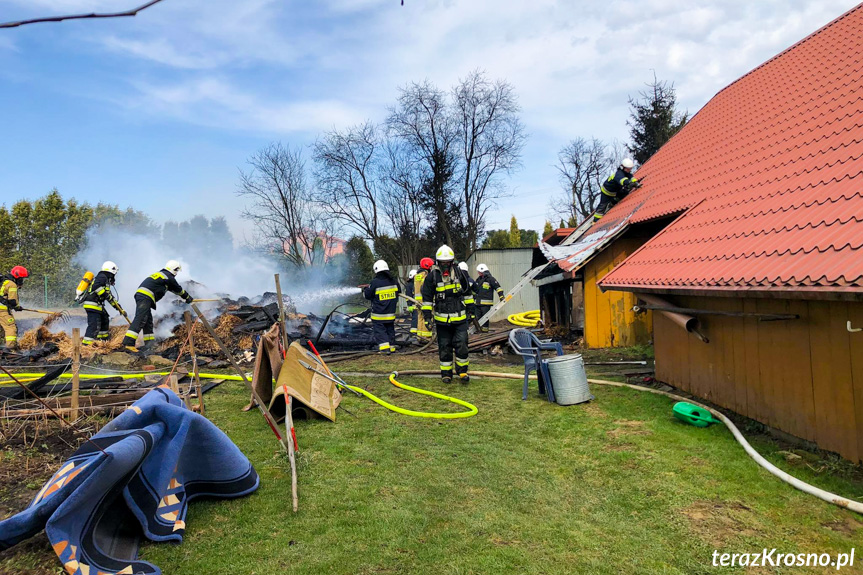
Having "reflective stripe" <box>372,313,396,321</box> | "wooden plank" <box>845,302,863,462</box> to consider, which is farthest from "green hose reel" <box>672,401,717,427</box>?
"reflective stripe" <box>372,313,396,321</box>

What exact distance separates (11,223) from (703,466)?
116ft

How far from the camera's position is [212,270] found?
89.6 ft

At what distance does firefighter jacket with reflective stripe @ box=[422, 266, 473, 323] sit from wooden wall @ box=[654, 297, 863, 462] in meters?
3.13

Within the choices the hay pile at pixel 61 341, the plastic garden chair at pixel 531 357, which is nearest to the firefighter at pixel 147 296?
the hay pile at pixel 61 341

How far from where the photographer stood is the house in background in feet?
13.2

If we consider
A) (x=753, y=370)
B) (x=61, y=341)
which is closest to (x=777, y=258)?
(x=753, y=370)

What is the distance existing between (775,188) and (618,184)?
6.22 meters

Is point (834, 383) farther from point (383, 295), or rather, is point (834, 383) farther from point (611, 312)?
point (383, 295)

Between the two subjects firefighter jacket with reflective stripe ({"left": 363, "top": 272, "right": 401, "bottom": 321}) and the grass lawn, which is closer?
the grass lawn

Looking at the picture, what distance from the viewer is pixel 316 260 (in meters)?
32.1

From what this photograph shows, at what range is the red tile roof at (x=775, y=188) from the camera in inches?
169

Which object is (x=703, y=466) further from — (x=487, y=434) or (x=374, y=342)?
(x=374, y=342)

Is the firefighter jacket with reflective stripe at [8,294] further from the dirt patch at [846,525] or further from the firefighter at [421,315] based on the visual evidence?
the dirt patch at [846,525]

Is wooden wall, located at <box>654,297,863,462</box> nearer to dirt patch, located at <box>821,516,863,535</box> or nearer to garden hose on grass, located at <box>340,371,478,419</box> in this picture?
dirt patch, located at <box>821,516,863,535</box>
